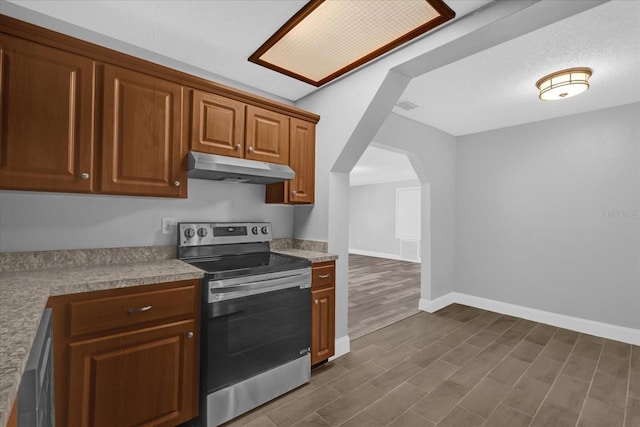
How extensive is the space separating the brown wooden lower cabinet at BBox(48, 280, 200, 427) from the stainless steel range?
10 cm

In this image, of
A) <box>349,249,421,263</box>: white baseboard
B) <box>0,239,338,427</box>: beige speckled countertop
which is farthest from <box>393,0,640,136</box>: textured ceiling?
<box>349,249,421,263</box>: white baseboard

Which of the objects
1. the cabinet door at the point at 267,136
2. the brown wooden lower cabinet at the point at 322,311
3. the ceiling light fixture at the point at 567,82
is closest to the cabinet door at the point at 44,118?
the cabinet door at the point at 267,136

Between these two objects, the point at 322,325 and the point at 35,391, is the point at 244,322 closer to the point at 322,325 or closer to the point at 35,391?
the point at 322,325

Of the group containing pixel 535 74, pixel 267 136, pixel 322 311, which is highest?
pixel 535 74

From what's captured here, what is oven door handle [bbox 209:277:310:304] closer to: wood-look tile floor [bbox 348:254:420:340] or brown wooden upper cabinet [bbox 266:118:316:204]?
brown wooden upper cabinet [bbox 266:118:316:204]

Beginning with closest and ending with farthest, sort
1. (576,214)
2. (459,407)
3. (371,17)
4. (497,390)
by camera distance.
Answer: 1. (371,17)
2. (459,407)
3. (497,390)
4. (576,214)

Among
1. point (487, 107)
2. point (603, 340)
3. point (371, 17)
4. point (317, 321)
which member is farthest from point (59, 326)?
point (603, 340)

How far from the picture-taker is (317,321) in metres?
2.43

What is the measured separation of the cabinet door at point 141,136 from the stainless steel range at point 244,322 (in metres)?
0.46

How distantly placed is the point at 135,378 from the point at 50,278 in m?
0.67

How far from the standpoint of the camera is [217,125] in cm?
219

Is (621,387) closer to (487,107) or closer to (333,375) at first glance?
(333,375)

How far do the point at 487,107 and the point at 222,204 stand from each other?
118 inches

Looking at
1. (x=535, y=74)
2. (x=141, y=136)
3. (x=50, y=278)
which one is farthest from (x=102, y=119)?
(x=535, y=74)
